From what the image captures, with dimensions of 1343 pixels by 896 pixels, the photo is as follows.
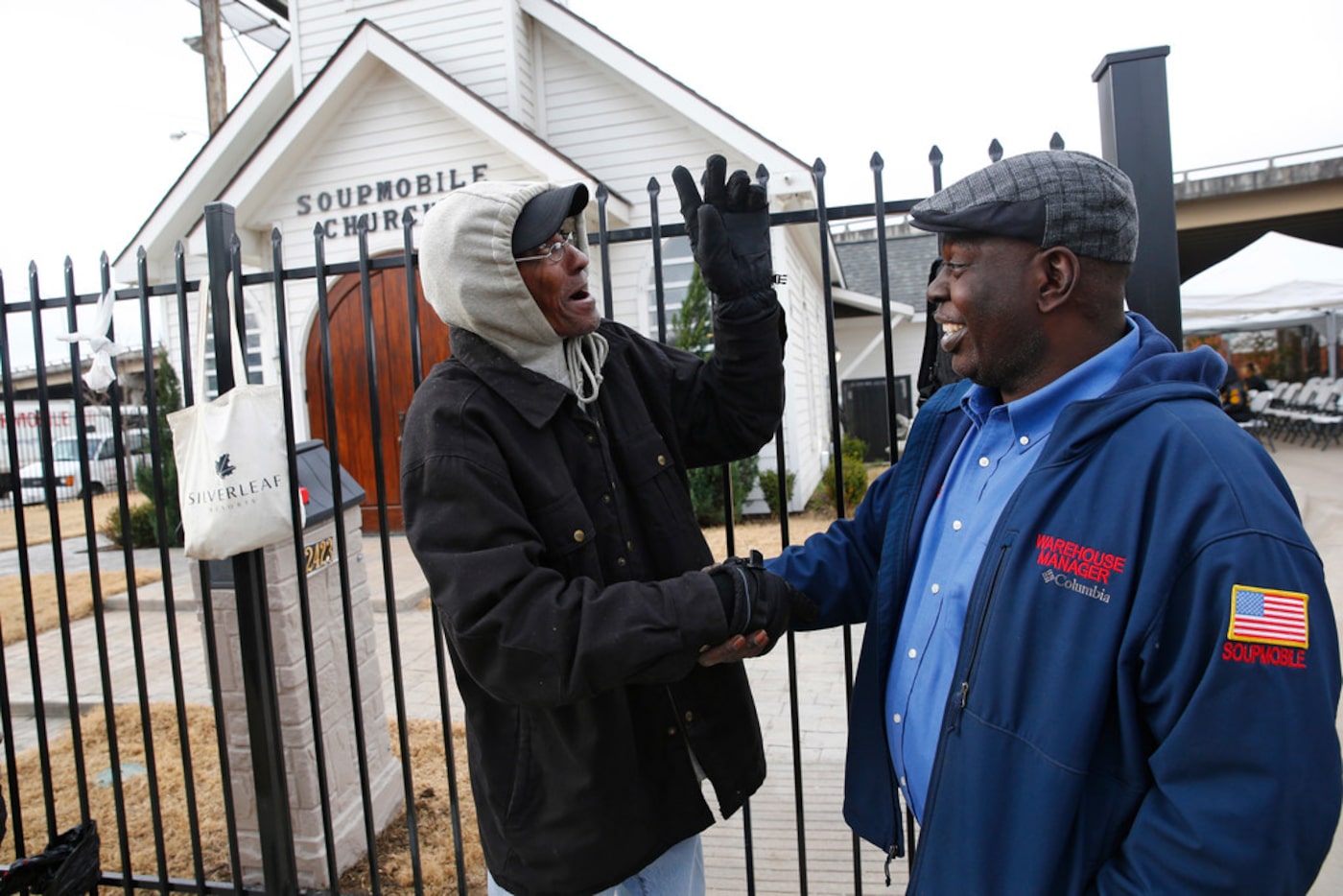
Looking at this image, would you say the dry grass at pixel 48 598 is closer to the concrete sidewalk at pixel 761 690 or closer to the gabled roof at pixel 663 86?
the concrete sidewalk at pixel 761 690

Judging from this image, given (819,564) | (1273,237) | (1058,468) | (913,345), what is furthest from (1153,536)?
→ (913,345)

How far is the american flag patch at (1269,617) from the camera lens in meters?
1.04

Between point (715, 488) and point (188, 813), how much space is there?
6.71 metres

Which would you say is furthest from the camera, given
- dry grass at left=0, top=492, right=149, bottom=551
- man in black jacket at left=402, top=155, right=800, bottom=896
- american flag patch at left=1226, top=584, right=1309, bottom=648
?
dry grass at left=0, top=492, right=149, bottom=551

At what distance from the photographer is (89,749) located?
4.72 m

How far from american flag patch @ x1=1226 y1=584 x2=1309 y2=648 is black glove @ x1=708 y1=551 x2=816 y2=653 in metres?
0.75

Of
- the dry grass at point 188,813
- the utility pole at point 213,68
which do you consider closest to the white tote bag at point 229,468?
the dry grass at point 188,813

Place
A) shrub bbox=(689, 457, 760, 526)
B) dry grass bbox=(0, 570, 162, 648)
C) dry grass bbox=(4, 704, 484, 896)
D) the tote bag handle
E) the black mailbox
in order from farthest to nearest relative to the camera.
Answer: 1. shrub bbox=(689, 457, 760, 526)
2. dry grass bbox=(0, 570, 162, 648)
3. dry grass bbox=(4, 704, 484, 896)
4. the black mailbox
5. the tote bag handle

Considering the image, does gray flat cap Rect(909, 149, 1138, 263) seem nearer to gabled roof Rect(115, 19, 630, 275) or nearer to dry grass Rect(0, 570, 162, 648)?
gabled roof Rect(115, 19, 630, 275)

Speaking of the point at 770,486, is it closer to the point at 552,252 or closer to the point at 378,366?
the point at 378,366

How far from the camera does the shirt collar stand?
1.34 m

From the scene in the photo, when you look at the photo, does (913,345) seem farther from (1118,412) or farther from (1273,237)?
(1118,412)

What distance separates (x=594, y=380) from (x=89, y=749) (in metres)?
4.65

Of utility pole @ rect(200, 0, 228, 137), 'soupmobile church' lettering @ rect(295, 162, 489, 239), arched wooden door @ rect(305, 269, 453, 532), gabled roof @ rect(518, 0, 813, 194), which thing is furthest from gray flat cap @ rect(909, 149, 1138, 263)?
utility pole @ rect(200, 0, 228, 137)
